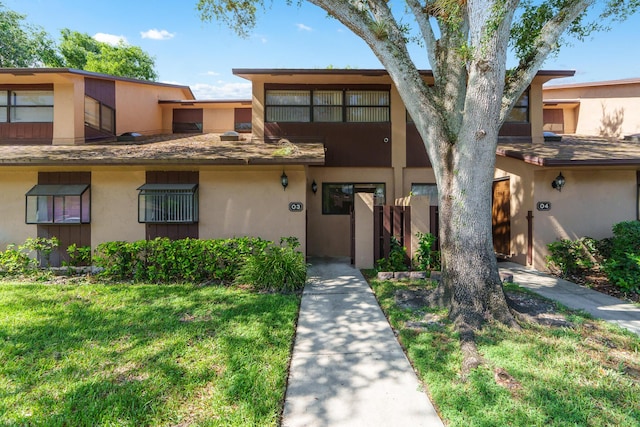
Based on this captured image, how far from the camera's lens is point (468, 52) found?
455 centimetres

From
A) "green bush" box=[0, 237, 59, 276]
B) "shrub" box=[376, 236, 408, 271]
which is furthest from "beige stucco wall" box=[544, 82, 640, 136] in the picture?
"green bush" box=[0, 237, 59, 276]

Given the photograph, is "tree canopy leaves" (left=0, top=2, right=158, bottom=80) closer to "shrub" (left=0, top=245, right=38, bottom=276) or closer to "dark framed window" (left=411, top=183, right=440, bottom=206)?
"shrub" (left=0, top=245, right=38, bottom=276)

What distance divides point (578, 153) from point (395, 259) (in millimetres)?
5420

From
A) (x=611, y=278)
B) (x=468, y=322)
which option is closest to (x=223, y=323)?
(x=468, y=322)

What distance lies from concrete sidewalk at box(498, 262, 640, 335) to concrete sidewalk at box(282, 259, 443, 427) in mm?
3365

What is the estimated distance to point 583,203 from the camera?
812cm

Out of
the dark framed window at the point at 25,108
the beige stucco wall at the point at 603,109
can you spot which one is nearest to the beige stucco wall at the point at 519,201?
the beige stucco wall at the point at 603,109

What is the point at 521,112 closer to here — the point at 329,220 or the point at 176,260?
the point at 329,220

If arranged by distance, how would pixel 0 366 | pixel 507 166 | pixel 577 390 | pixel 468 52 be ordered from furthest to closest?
pixel 507 166 → pixel 468 52 → pixel 0 366 → pixel 577 390

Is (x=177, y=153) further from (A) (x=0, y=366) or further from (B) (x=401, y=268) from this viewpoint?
(B) (x=401, y=268)

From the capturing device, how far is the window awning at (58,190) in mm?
7805

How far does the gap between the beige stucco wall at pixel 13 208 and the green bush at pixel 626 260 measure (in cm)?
1310

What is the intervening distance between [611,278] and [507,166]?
4019 mm

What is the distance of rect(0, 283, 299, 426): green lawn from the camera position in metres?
2.67
